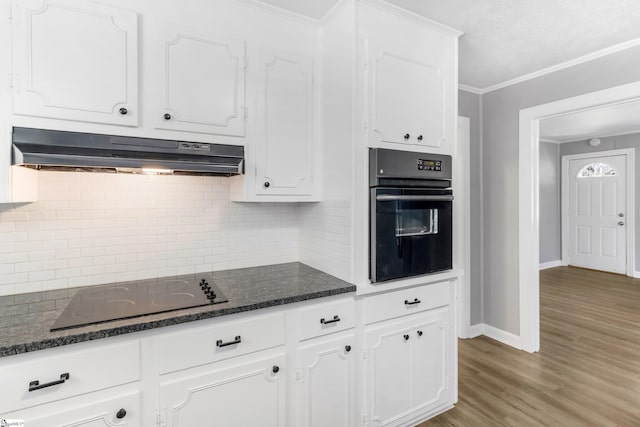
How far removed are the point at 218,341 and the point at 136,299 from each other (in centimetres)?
46

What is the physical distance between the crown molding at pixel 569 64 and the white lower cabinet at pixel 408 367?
2186 mm

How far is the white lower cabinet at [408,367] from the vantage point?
72.6 inches

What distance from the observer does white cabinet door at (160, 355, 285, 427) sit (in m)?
1.36

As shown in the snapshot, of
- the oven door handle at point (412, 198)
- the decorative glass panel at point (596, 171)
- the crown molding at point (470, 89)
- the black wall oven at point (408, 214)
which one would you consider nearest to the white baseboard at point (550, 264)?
the decorative glass panel at point (596, 171)

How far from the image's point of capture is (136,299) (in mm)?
1548

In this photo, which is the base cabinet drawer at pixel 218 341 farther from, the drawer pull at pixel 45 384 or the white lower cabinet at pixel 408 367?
the white lower cabinet at pixel 408 367

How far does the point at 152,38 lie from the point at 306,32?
0.87 metres

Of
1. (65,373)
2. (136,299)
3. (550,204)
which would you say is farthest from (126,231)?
(550,204)

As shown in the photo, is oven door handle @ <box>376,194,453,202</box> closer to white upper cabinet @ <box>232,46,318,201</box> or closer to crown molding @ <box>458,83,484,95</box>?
white upper cabinet @ <box>232,46,318,201</box>

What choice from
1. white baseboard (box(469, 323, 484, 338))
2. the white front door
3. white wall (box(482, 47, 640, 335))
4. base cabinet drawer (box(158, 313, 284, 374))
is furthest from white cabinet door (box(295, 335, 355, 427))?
the white front door

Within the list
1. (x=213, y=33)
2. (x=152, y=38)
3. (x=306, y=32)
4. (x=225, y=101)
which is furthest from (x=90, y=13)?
(x=306, y=32)

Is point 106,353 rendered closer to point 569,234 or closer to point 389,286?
point 389,286

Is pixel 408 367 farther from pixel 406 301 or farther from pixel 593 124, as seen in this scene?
pixel 593 124

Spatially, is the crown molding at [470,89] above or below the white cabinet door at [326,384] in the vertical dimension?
above
